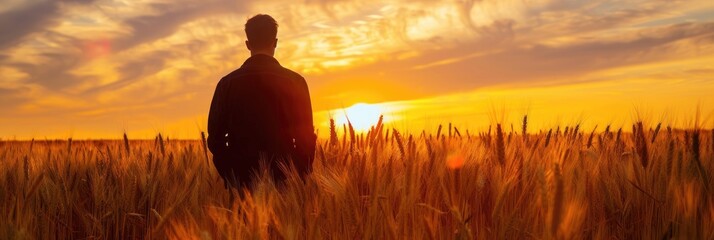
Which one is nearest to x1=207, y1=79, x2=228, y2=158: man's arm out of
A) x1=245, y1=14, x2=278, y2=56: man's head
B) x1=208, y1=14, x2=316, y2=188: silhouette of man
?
x1=208, y1=14, x2=316, y2=188: silhouette of man

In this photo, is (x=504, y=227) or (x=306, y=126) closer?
(x=504, y=227)

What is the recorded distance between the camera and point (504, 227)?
71.1 inches

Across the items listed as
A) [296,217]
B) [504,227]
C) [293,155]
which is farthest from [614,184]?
[293,155]

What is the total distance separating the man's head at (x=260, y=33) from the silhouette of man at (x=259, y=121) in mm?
58

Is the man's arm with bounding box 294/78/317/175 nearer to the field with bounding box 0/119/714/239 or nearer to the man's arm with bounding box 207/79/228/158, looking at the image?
the field with bounding box 0/119/714/239

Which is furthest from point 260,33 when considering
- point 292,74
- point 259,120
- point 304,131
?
point 304,131

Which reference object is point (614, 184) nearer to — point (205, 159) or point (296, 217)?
point (296, 217)

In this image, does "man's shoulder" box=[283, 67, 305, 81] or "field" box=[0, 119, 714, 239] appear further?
"man's shoulder" box=[283, 67, 305, 81]

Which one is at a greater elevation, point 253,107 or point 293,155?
point 253,107

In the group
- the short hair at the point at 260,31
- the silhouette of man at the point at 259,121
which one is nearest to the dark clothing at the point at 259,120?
the silhouette of man at the point at 259,121

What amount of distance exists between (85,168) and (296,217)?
93.3 inches

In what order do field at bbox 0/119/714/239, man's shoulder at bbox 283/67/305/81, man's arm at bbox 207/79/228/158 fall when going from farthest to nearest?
man's shoulder at bbox 283/67/305/81
man's arm at bbox 207/79/228/158
field at bbox 0/119/714/239

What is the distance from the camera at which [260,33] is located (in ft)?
13.4

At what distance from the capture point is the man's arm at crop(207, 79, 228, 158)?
395 cm
